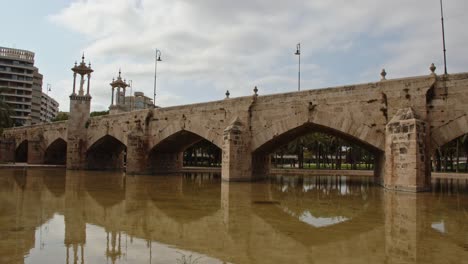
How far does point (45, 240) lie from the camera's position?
558 centimetres

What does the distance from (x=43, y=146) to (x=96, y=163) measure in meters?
7.41

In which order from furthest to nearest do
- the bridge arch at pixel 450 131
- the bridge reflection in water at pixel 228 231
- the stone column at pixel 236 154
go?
1. the stone column at pixel 236 154
2. the bridge arch at pixel 450 131
3. the bridge reflection in water at pixel 228 231

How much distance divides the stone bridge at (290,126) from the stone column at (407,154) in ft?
0.11

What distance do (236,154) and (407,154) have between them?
25.8ft

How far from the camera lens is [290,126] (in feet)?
56.9

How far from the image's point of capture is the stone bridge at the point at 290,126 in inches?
523

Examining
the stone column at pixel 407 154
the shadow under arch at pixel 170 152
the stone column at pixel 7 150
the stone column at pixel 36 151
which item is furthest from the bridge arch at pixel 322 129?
the stone column at pixel 7 150

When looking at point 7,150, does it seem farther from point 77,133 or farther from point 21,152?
point 77,133

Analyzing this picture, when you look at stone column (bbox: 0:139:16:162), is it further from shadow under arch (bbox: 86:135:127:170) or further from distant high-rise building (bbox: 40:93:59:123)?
distant high-rise building (bbox: 40:93:59:123)

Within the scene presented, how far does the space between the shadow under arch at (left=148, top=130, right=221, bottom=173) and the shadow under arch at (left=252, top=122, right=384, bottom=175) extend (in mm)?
4528

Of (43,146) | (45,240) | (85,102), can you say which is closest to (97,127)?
(85,102)

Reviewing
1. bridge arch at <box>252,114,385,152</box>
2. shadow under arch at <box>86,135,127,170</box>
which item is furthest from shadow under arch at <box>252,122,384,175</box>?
shadow under arch at <box>86,135,127,170</box>

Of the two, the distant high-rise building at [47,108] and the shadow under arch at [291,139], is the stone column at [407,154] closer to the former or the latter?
the shadow under arch at [291,139]

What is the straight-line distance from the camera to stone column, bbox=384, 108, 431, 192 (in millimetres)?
12617
